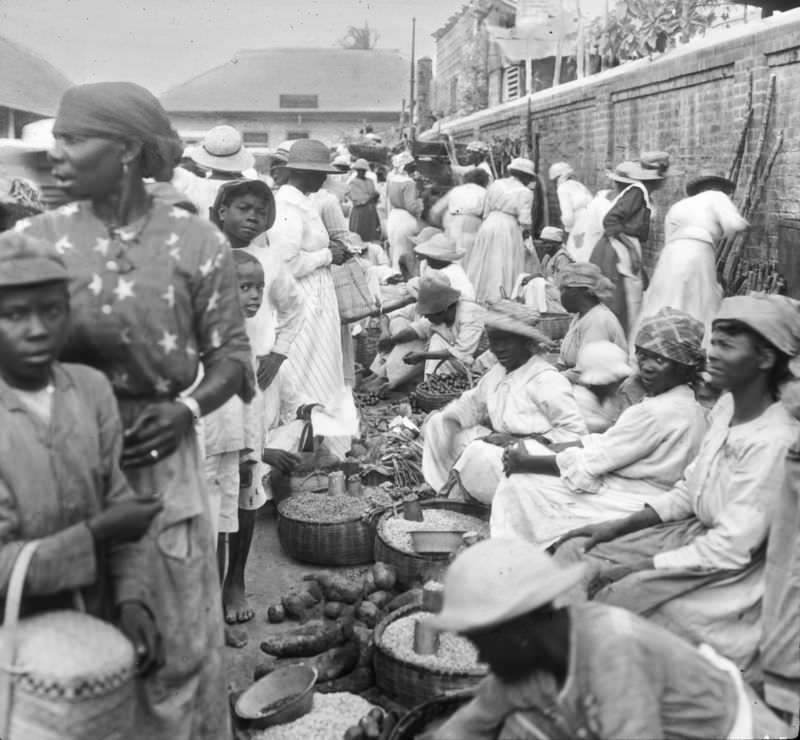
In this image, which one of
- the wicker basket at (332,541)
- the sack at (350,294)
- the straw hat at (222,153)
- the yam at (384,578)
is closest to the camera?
the yam at (384,578)

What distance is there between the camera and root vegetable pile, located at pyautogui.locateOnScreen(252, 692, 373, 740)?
3.71 meters

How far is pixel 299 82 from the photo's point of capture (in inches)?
1935

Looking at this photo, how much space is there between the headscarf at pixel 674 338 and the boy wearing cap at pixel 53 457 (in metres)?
2.51

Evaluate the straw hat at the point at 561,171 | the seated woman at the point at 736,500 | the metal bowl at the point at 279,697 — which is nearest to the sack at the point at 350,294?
the metal bowl at the point at 279,697

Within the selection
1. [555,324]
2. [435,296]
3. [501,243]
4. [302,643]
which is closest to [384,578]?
[302,643]

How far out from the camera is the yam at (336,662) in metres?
4.22

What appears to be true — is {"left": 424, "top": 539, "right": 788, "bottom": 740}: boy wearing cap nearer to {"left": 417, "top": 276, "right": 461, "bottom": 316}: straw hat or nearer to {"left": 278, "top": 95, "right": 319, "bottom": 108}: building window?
{"left": 417, "top": 276, "right": 461, "bottom": 316}: straw hat

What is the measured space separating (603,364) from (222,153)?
2641mm

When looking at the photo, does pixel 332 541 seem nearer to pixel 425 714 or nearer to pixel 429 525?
pixel 429 525

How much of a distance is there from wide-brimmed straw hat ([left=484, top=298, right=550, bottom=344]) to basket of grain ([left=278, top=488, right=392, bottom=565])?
1301 mm

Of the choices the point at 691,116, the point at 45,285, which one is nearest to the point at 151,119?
the point at 45,285

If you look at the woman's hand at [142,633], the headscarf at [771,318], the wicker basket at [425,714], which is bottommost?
the wicker basket at [425,714]

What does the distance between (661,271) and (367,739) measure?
5.26m

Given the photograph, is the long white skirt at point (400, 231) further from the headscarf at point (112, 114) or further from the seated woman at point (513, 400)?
the headscarf at point (112, 114)
